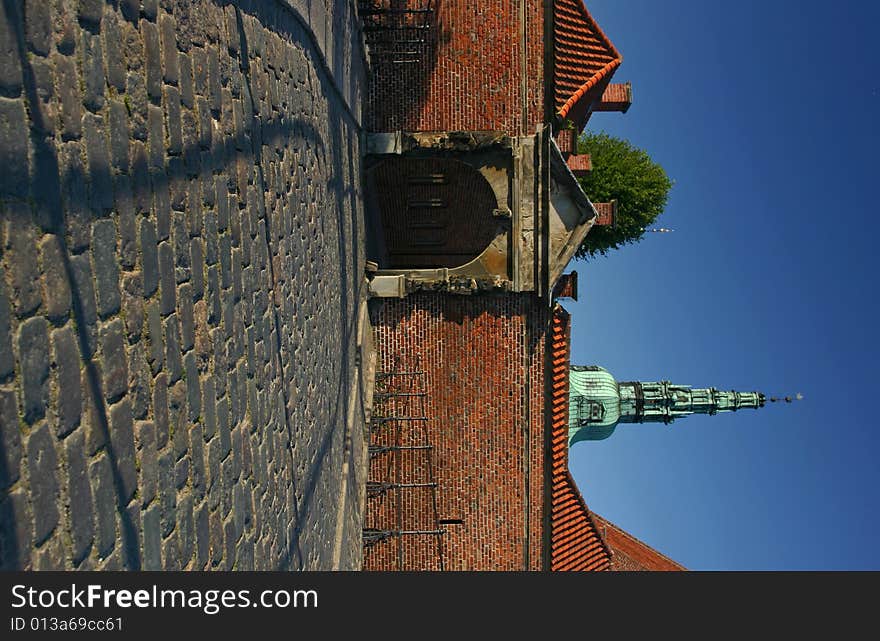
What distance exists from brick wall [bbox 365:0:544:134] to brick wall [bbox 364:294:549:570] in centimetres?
344

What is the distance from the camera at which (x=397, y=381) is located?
47.9 feet

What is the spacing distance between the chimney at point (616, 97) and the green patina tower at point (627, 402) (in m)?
7.28

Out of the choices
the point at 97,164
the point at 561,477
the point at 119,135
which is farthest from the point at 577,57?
the point at 97,164

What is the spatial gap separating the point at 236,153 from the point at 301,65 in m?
2.92

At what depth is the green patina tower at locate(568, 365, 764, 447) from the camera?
1945 centimetres

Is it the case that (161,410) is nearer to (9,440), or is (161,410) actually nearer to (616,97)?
(9,440)

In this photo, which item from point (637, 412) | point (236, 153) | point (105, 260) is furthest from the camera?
point (637, 412)

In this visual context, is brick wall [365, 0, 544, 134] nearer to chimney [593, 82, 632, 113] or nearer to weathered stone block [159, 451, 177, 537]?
chimney [593, 82, 632, 113]

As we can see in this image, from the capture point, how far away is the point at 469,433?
14391mm

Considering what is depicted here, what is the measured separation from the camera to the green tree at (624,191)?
2227 cm

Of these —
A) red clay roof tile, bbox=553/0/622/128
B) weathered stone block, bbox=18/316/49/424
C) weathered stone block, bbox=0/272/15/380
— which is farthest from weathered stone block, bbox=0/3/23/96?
red clay roof tile, bbox=553/0/622/128

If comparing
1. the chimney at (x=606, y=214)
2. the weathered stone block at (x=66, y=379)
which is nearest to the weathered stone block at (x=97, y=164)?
the weathered stone block at (x=66, y=379)

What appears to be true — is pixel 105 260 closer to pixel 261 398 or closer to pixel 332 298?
pixel 261 398

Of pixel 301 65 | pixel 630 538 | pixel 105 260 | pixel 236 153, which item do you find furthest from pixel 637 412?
pixel 105 260
